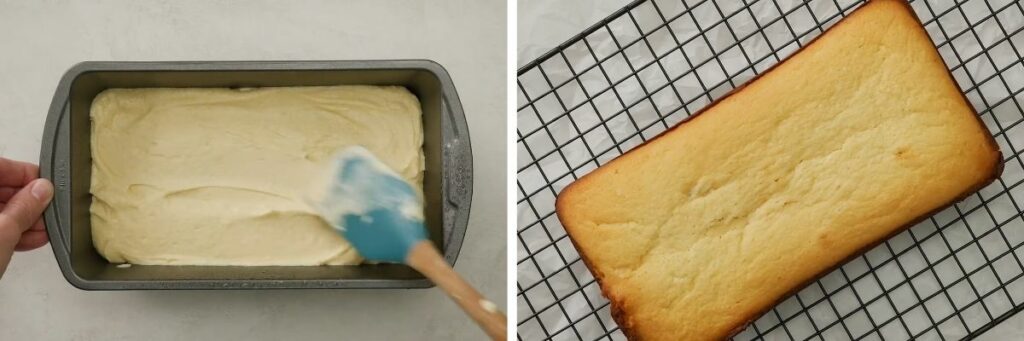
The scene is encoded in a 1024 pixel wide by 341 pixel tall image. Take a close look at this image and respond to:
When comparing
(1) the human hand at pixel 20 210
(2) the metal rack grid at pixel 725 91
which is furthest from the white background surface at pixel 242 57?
(2) the metal rack grid at pixel 725 91

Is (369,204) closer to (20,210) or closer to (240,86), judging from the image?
(240,86)

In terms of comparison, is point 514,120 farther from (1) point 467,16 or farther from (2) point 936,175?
(2) point 936,175

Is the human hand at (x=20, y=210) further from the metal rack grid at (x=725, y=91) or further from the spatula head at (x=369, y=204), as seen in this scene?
the metal rack grid at (x=725, y=91)

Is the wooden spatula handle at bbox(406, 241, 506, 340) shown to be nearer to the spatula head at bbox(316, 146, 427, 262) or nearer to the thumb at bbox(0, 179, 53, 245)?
the spatula head at bbox(316, 146, 427, 262)

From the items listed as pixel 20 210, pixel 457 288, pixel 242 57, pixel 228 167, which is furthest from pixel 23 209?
pixel 457 288

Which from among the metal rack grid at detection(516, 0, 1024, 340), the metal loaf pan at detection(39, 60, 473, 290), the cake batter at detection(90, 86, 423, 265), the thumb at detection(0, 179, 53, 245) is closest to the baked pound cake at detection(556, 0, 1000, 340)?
the metal rack grid at detection(516, 0, 1024, 340)

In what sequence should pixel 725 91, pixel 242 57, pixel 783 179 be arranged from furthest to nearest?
pixel 242 57, pixel 725 91, pixel 783 179
